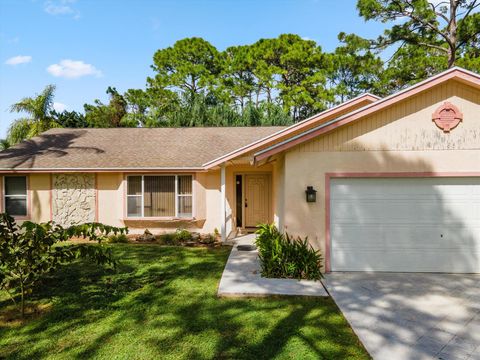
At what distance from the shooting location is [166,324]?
470cm

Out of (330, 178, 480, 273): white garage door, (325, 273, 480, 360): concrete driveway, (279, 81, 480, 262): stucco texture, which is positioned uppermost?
(279, 81, 480, 262): stucco texture

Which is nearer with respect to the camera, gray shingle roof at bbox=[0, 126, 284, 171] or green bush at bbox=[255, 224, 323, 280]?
green bush at bbox=[255, 224, 323, 280]

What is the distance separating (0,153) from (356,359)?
15.1m

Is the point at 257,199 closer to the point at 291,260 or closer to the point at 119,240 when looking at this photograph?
the point at 119,240

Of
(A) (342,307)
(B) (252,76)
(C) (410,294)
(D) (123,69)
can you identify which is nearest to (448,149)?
(C) (410,294)

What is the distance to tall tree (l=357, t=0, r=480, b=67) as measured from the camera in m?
18.1

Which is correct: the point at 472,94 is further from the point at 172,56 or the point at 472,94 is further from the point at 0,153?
the point at 172,56

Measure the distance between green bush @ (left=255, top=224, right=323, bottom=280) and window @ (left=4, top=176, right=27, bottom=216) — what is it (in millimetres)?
10248

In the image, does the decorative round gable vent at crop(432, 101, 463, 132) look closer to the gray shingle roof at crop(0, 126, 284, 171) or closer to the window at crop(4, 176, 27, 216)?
the gray shingle roof at crop(0, 126, 284, 171)

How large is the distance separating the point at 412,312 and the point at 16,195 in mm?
13686

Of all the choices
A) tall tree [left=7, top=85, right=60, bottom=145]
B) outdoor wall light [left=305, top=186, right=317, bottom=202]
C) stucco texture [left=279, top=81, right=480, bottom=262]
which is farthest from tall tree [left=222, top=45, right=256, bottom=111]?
outdoor wall light [left=305, top=186, right=317, bottom=202]

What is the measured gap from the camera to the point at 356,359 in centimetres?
379

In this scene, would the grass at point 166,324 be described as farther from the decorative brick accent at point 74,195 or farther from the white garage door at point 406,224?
the decorative brick accent at point 74,195

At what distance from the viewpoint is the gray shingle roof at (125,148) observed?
38.7ft
